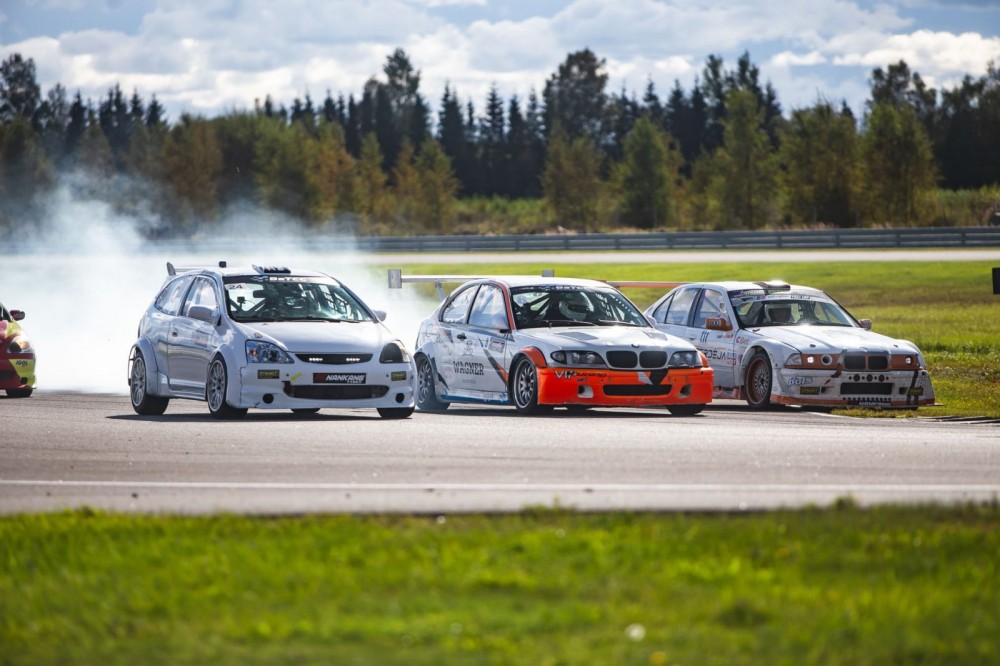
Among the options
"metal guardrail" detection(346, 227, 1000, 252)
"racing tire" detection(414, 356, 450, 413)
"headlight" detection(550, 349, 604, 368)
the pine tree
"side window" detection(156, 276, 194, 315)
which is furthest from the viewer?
the pine tree

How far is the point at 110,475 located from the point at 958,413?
30.8 ft

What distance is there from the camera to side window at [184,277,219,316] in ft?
53.1

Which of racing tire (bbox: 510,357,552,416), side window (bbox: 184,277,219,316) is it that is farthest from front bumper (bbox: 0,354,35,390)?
racing tire (bbox: 510,357,552,416)

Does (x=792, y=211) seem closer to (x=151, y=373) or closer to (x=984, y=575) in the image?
(x=151, y=373)

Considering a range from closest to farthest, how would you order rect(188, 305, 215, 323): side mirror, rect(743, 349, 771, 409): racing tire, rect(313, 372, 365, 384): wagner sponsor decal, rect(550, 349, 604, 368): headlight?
rect(313, 372, 365, 384): wagner sponsor decal
rect(188, 305, 215, 323): side mirror
rect(550, 349, 604, 368): headlight
rect(743, 349, 771, 409): racing tire

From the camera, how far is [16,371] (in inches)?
741

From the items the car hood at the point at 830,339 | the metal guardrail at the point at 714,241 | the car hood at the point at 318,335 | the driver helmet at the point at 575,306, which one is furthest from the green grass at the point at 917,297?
the car hood at the point at 318,335

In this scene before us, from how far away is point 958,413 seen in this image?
16.5m

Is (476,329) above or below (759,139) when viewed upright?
below

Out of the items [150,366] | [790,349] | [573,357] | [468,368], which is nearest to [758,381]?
[790,349]

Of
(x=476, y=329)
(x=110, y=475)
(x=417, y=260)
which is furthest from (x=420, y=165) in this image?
(x=110, y=475)

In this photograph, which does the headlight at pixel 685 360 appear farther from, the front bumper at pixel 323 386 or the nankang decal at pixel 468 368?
the front bumper at pixel 323 386

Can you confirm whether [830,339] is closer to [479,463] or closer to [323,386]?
[323,386]

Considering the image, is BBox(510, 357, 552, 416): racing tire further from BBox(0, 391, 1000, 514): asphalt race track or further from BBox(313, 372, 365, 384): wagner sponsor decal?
BBox(313, 372, 365, 384): wagner sponsor decal
